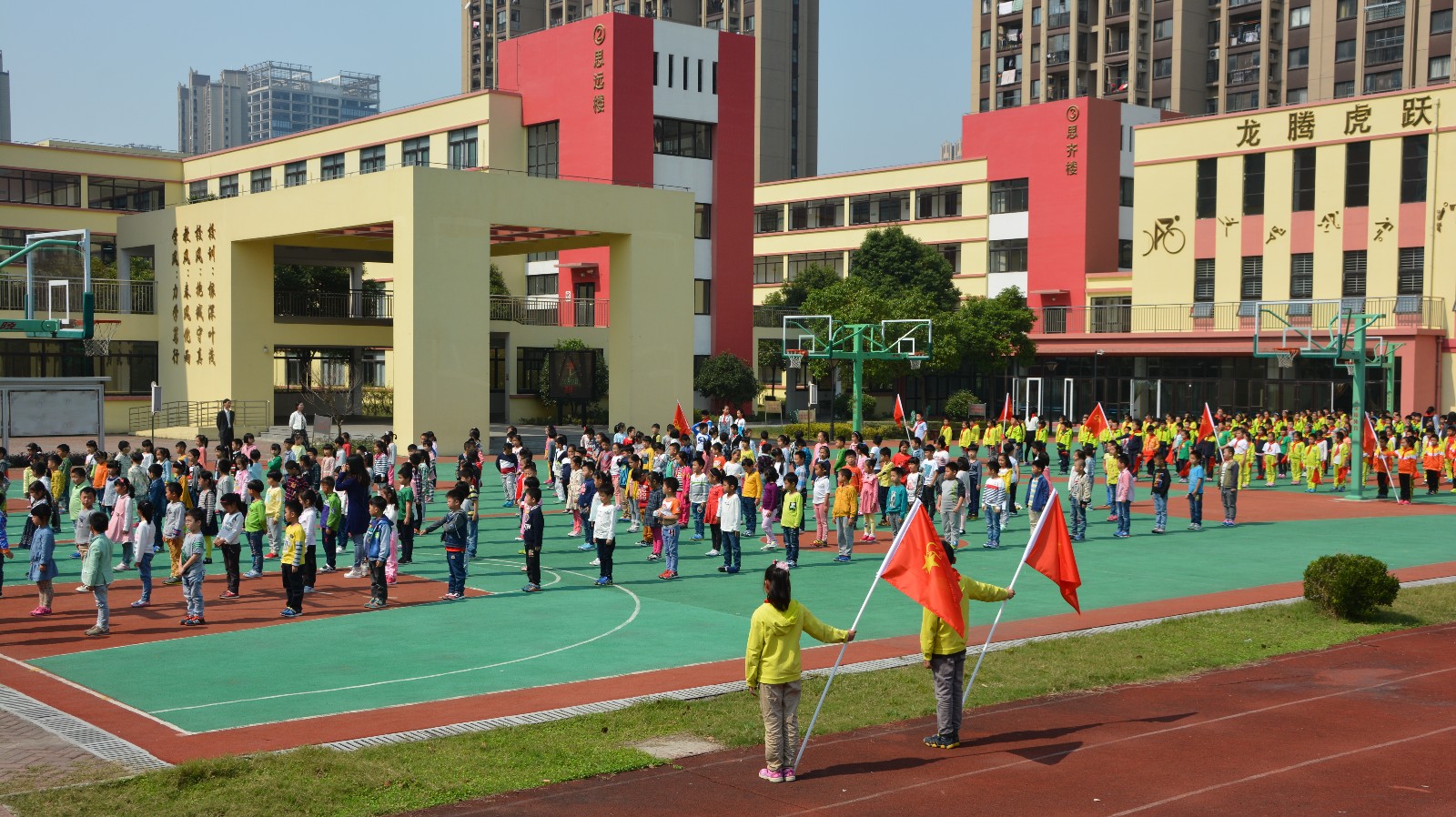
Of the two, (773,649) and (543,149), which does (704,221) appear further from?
(773,649)

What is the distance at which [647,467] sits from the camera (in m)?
27.4

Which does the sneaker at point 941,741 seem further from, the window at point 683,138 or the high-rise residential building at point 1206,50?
the high-rise residential building at point 1206,50

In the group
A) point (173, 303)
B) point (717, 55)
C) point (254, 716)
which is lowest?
point (254, 716)

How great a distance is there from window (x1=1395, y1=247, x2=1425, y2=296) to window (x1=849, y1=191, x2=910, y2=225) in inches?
1122

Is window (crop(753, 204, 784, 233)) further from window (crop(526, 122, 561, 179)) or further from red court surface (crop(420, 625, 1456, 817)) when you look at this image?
red court surface (crop(420, 625, 1456, 817))

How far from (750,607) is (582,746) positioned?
22.6ft

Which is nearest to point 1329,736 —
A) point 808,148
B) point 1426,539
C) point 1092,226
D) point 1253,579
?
point 1253,579

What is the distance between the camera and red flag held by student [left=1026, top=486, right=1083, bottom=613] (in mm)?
12352

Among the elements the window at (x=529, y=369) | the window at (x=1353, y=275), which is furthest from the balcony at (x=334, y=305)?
the window at (x=1353, y=275)

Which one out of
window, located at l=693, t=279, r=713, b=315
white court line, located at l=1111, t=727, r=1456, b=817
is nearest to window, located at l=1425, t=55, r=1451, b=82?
window, located at l=693, t=279, r=713, b=315

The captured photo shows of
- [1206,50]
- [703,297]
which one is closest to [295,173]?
[703,297]

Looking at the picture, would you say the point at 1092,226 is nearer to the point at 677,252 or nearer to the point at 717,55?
the point at 717,55

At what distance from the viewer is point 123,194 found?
214ft

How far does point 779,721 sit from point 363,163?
58924mm
